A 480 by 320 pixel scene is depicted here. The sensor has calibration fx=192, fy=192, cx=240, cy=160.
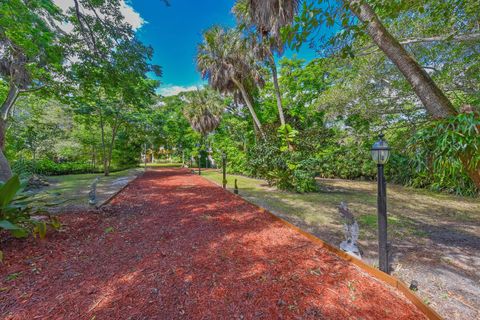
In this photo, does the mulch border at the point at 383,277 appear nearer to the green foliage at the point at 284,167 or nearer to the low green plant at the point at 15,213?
the green foliage at the point at 284,167

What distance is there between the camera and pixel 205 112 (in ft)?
60.1

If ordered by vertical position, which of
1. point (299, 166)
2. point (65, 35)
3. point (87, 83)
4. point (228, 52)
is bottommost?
point (299, 166)

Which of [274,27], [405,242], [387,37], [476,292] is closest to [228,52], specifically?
[274,27]

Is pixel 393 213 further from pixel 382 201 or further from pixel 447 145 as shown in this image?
pixel 447 145

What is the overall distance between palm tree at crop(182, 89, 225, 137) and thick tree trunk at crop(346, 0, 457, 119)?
16271 millimetres

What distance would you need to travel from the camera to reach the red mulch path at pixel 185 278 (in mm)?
1859

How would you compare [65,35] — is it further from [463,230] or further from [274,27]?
[463,230]

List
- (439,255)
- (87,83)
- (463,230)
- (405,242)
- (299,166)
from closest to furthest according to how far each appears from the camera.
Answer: (439,255)
(405,242)
(463,230)
(87,83)
(299,166)

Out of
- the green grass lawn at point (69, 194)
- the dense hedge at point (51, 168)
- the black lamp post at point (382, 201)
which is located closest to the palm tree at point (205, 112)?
the dense hedge at point (51, 168)

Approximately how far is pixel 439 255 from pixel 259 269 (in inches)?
111

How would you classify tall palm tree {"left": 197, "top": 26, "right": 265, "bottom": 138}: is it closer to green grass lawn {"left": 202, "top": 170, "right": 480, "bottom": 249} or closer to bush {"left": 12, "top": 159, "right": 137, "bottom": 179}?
green grass lawn {"left": 202, "top": 170, "right": 480, "bottom": 249}

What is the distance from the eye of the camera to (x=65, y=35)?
18.7 feet

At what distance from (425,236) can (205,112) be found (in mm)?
17274

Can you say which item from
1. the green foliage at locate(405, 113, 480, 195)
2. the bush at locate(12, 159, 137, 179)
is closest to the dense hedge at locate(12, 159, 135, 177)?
the bush at locate(12, 159, 137, 179)
